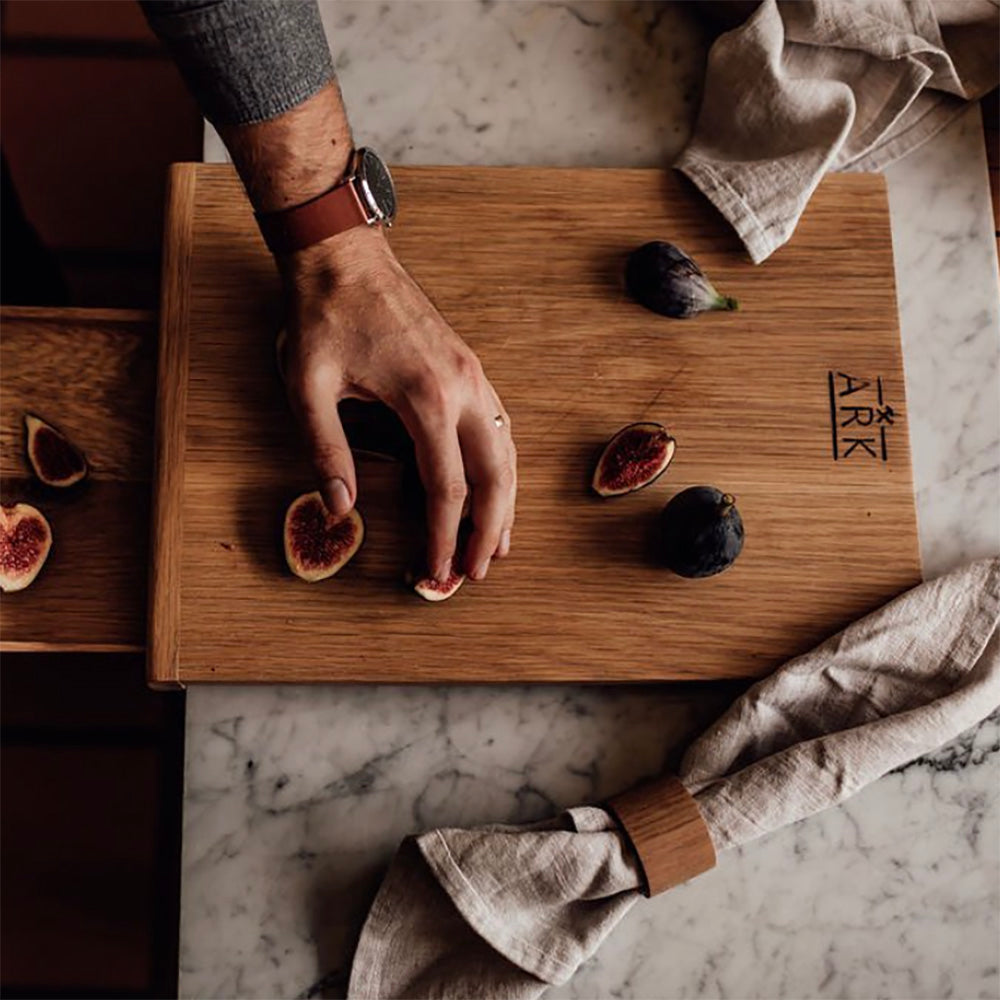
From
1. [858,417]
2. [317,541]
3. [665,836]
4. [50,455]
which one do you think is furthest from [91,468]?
[858,417]

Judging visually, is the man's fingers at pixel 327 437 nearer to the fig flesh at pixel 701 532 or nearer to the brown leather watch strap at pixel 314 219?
the brown leather watch strap at pixel 314 219

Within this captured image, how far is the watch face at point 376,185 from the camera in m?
1.23

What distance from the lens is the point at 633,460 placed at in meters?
1.30

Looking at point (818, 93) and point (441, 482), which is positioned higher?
point (818, 93)

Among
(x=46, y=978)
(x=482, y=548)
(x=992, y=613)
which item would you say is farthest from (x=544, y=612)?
(x=46, y=978)

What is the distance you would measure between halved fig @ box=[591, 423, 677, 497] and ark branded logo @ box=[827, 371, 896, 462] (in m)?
0.21

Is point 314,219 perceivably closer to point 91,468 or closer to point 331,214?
point 331,214

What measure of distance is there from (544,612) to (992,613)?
0.52m

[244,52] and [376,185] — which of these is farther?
[376,185]

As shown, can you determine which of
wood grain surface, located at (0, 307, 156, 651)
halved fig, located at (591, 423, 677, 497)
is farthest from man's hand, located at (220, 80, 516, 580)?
wood grain surface, located at (0, 307, 156, 651)

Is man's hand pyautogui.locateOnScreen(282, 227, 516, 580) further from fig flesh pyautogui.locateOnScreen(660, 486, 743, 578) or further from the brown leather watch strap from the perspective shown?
fig flesh pyautogui.locateOnScreen(660, 486, 743, 578)

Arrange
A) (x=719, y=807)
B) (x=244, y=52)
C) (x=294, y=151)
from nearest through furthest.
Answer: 1. (x=244, y=52)
2. (x=294, y=151)
3. (x=719, y=807)

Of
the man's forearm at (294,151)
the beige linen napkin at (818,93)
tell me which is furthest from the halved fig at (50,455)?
the beige linen napkin at (818,93)

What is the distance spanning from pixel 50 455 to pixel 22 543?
0.34ft
